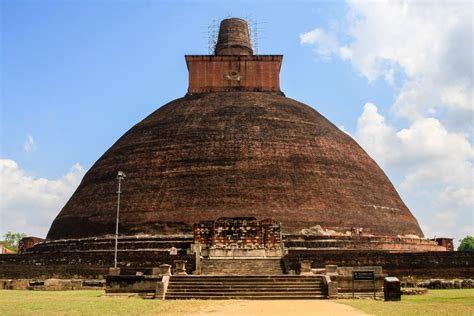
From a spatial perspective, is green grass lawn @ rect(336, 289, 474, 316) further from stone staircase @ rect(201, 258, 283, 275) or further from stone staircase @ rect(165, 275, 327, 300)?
stone staircase @ rect(201, 258, 283, 275)

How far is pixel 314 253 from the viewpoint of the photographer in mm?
19984

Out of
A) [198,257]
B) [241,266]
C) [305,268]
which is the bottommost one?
[305,268]

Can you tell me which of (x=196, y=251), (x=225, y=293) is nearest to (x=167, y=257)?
(x=196, y=251)

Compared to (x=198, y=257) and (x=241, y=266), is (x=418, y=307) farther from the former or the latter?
(x=198, y=257)

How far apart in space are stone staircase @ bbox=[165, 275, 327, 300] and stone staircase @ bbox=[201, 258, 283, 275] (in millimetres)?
3835

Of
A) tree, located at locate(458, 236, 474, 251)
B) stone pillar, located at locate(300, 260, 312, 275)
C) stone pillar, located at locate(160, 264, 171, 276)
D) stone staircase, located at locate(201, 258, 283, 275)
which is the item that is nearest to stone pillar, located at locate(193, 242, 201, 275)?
stone staircase, located at locate(201, 258, 283, 275)

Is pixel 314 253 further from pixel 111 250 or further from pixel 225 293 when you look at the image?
pixel 111 250

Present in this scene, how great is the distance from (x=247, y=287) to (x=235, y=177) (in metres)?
9.55

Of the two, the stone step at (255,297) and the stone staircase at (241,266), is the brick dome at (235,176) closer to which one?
the stone staircase at (241,266)

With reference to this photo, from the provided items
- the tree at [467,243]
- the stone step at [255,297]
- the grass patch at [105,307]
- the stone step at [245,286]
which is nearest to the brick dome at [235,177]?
the stone step at [245,286]

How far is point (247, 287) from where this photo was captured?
14.4 meters

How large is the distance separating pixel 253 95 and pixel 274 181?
6.44m

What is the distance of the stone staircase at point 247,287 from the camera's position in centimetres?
1400

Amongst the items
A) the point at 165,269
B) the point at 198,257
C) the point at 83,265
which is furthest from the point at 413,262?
the point at 83,265
